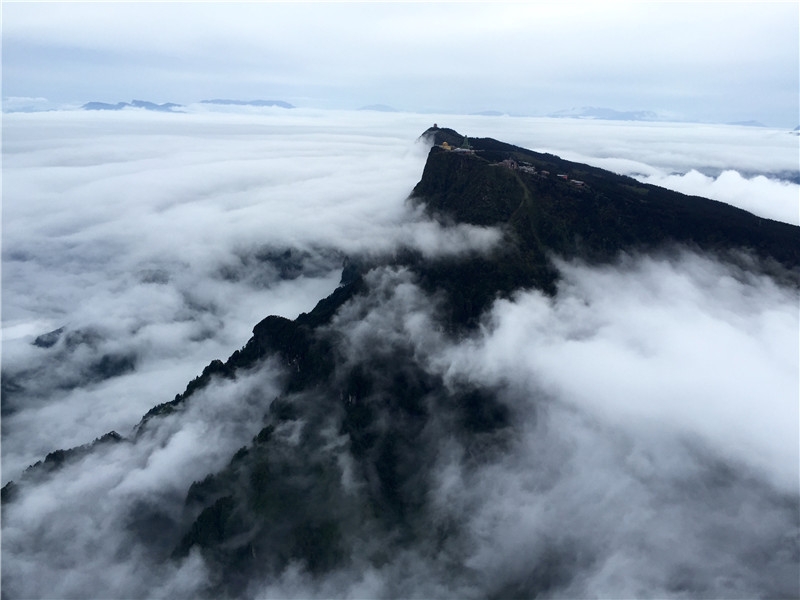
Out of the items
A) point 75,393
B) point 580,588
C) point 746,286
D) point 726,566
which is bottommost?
point 75,393

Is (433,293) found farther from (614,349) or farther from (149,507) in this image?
(149,507)

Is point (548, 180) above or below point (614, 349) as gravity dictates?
above

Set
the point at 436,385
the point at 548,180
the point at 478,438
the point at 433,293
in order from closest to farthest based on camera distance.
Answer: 1. the point at 478,438
2. the point at 436,385
3. the point at 433,293
4. the point at 548,180

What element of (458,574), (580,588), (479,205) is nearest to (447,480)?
(458,574)

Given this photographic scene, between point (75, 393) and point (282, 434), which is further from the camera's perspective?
point (75, 393)

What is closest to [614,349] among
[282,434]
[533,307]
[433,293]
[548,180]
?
[533,307]

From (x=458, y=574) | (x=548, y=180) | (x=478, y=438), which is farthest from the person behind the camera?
(x=548, y=180)
